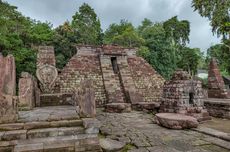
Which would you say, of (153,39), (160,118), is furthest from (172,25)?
(160,118)

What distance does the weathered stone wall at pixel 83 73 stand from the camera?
10852 mm

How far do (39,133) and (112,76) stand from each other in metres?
8.68

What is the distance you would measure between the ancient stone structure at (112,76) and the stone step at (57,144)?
684 cm

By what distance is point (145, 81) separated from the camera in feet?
41.1

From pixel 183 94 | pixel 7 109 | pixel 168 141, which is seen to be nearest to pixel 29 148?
pixel 7 109

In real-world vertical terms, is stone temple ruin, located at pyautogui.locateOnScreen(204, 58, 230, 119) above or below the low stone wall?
above

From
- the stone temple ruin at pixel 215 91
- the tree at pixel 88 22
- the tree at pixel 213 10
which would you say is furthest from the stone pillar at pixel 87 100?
the tree at pixel 88 22

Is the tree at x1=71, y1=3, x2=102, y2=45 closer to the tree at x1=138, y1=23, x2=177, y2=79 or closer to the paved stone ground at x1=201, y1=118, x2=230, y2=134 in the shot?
the tree at x1=138, y1=23, x2=177, y2=79

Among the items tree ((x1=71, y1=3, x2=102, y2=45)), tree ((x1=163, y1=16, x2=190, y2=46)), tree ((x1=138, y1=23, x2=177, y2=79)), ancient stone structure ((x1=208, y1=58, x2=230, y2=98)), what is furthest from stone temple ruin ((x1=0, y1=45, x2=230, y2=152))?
tree ((x1=163, y1=16, x2=190, y2=46))

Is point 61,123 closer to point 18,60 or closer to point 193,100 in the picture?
point 193,100

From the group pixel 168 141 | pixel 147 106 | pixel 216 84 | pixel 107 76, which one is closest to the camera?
pixel 168 141

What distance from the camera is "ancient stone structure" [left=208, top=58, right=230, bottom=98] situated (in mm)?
9677

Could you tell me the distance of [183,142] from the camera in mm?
3957

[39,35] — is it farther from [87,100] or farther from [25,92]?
[87,100]
